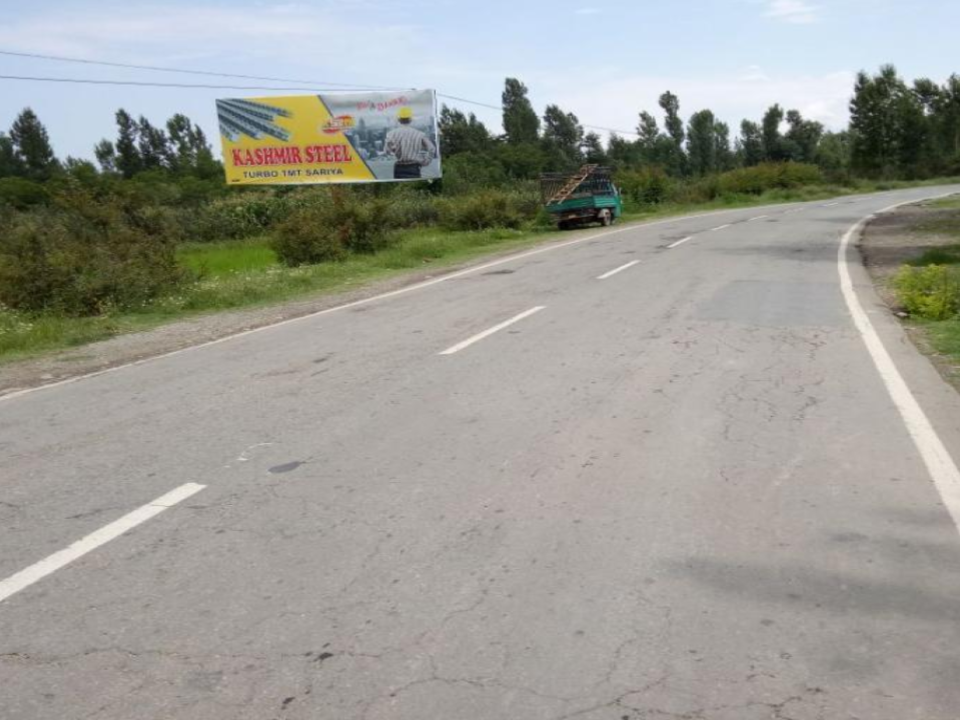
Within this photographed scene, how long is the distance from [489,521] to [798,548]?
149cm

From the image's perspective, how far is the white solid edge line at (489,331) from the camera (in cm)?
926

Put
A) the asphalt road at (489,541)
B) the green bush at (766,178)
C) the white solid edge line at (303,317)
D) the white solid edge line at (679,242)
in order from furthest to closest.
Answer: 1. the green bush at (766,178)
2. the white solid edge line at (679,242)
3. the white solid edge line at (303,317)
4. the asphalt road at (489,541)

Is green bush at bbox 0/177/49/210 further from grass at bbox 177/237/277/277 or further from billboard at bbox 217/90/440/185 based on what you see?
grass at bbox 177/237/277/277

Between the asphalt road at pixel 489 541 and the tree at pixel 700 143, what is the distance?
306ft

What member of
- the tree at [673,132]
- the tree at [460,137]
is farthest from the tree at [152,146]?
the tree at [673,132]

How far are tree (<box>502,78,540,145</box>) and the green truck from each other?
51.2 meters

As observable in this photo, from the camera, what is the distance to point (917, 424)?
6.02 meters

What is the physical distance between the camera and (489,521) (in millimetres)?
4551

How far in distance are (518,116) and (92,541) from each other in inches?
3445

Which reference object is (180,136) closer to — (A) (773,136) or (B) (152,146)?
(B) (152,146)

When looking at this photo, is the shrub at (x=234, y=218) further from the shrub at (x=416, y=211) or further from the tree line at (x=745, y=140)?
the tree line at (x=745, y=140)

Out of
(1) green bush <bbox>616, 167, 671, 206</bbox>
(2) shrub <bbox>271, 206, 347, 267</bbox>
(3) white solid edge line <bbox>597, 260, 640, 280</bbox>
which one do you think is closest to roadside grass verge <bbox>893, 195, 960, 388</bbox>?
(3) white solid edge line <bbox>597, 260, 640, 280</bbox>

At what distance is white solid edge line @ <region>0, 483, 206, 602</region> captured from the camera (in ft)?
13.1

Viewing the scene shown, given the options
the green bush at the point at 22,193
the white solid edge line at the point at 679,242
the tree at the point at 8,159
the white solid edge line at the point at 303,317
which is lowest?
the white solid edge line at the point at 679,242
